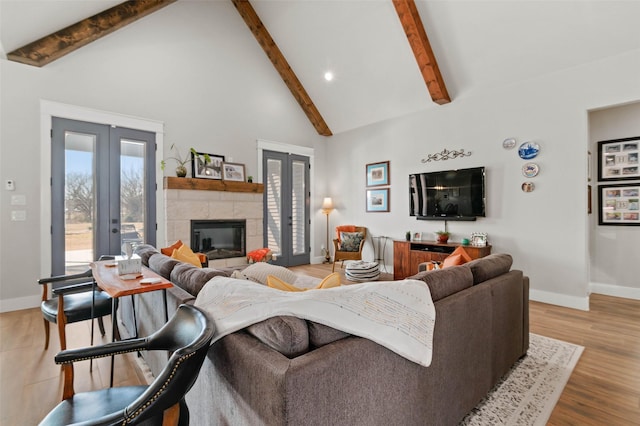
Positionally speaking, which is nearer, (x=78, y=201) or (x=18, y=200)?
(x=18, y=200)

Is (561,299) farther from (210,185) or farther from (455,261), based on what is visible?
(210,185)

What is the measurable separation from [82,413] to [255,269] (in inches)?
45.4

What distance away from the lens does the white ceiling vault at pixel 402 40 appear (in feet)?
11.1

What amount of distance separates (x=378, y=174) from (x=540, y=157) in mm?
2662

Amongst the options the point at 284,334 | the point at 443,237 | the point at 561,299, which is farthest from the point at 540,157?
the point at 284,334

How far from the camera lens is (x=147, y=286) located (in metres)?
1.78

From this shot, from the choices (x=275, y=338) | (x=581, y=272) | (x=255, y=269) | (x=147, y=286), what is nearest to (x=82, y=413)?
(x=147, y=286)

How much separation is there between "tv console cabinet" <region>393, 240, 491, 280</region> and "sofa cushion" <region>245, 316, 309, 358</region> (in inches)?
151

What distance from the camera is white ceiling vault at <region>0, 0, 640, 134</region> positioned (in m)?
3.37

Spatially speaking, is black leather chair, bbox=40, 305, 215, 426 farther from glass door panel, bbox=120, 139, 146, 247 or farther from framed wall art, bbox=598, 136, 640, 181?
framed wall art, bbox=598, 136, 640, 181

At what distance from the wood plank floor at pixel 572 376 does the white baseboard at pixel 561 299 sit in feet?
0.42

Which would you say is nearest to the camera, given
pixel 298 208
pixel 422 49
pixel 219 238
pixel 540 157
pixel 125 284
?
pixel 125 284

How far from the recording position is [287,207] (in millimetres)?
6504

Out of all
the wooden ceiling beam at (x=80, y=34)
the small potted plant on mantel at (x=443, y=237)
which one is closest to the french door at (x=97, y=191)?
the wooden ceiling beam at (x=80, y=34)
